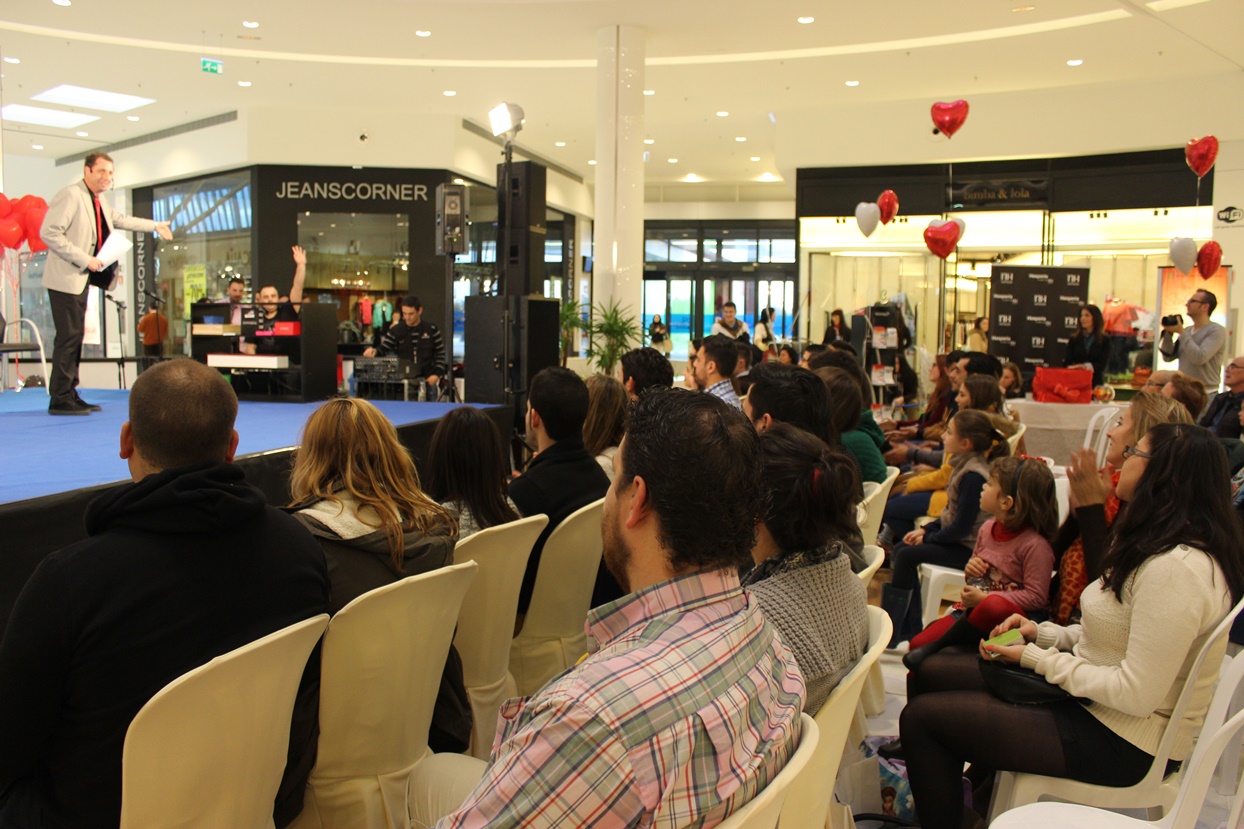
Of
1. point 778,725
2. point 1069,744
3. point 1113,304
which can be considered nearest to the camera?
point 778,725

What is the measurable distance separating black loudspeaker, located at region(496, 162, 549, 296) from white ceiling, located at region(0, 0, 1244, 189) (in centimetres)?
179

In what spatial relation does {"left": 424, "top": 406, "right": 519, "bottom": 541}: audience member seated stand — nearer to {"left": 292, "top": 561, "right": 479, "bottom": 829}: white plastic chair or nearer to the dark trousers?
{"left": 292, "top": 561, "right": 479, "bottom": 829}: white plastic chair

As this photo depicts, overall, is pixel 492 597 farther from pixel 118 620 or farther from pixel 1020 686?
pixel 1020 686

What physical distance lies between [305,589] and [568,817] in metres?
0.94

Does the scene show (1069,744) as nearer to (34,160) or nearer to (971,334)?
(971,334)

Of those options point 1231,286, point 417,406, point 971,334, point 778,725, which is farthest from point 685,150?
point 778,725

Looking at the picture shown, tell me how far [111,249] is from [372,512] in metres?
4.53

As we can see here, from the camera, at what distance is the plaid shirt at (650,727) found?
979mm

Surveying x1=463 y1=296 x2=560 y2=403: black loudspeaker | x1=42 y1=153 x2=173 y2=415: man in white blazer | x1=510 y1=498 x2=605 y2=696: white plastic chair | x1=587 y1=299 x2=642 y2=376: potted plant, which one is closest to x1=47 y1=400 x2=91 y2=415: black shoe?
x1=42 y1=153 x2=173 y2=415: man in white blazer

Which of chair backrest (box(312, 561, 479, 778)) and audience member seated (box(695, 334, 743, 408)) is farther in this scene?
audience member seated (box(695, 334, 743, 408))

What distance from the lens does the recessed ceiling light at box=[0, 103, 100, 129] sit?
43.1ft

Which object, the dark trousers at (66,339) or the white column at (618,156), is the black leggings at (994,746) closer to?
the dark trousers at (66,339)

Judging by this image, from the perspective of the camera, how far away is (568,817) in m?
0.97

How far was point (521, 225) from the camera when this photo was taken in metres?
8.19
